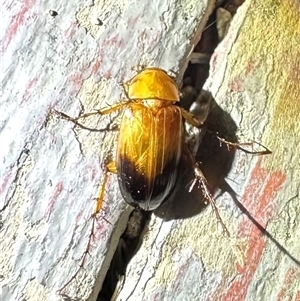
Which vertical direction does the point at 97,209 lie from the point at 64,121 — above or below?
below

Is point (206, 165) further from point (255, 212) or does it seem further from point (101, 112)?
point (101, 112)

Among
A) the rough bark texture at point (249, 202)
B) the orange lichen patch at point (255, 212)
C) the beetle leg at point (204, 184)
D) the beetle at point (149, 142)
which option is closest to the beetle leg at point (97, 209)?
the beetle at point (149, 142)

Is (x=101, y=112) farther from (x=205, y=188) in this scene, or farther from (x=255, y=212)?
(x=255, y=212)

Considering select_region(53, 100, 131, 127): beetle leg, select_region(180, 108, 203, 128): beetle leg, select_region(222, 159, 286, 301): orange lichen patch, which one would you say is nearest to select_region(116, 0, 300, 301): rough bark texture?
select_region(222, 159, 286, 301): orange lichen patch

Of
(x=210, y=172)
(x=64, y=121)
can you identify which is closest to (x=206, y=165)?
(x=210, y=172)

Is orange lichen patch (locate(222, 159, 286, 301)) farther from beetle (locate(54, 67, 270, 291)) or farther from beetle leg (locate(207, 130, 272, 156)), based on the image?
beetle (locate(54, 67, 270, 291))

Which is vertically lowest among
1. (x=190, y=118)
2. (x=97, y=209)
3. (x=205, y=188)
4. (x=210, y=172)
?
(x=97, y=209)

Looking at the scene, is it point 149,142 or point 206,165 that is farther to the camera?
point 206,165
